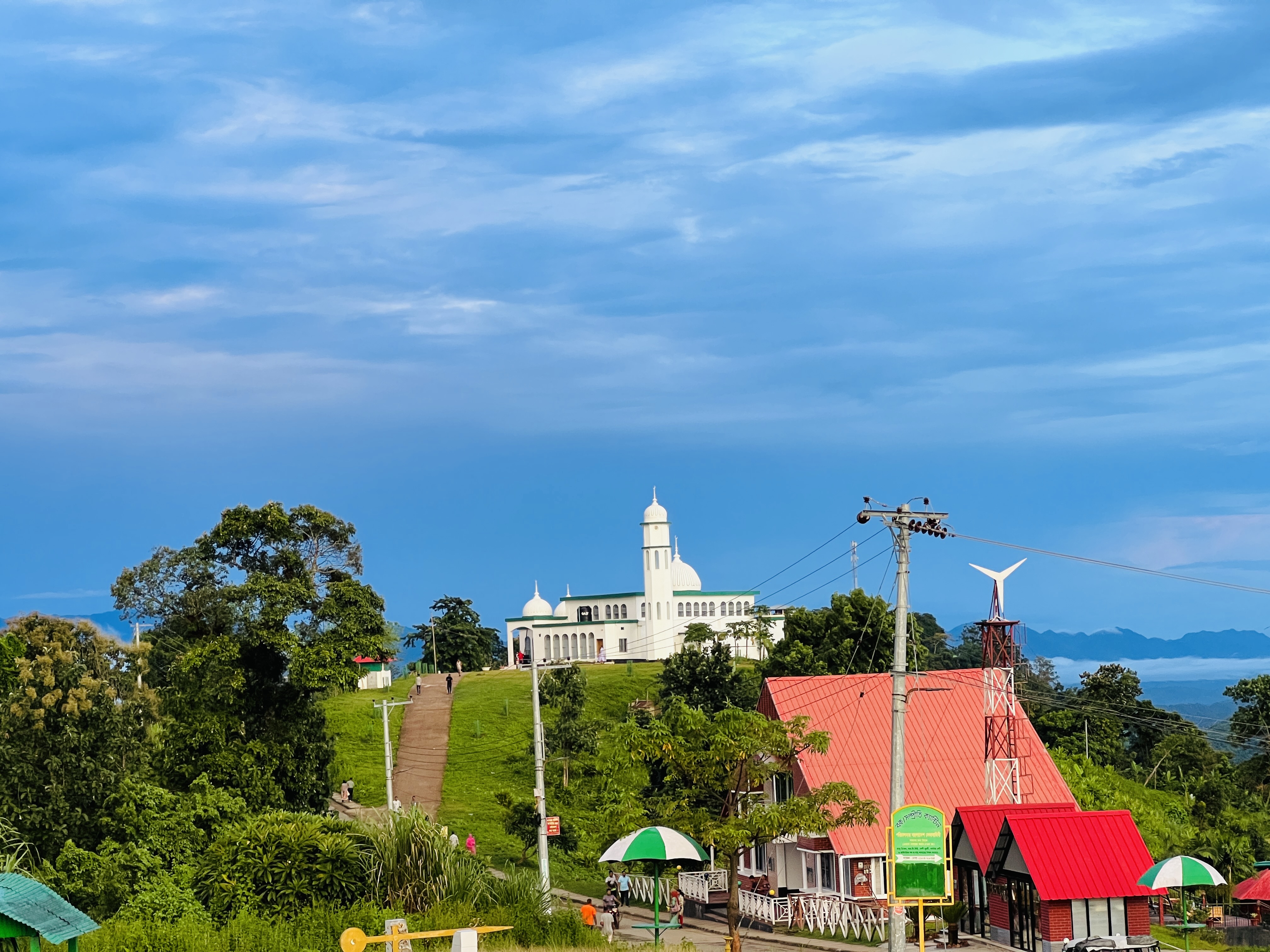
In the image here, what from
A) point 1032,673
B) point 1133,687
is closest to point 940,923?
point 1133,687

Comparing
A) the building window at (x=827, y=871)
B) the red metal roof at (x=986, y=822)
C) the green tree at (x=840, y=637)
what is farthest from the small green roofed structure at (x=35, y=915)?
the green tree at (x=840, y=637)

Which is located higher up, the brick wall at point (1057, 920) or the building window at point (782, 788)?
the building window at point (782, 788)

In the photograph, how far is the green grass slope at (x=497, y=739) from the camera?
5816 cm

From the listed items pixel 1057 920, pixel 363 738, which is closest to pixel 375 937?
pixel 1057 920

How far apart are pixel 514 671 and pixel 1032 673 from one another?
39897mm

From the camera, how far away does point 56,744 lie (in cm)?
4066

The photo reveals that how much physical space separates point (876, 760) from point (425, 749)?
111ft

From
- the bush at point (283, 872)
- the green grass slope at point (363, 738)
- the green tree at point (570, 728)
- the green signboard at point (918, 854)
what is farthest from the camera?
the green grass slope at point (363, 738)

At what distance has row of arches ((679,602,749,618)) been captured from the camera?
110375 mm

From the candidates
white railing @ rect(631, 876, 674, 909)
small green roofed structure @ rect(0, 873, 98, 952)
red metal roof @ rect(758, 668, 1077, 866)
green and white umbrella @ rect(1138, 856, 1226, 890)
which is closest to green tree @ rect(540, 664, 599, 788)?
red metal roof @ rect(758, 668, 1077, 866)

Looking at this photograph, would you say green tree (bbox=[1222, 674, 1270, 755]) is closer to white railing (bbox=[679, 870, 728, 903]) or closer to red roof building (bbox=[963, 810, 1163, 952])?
white railing (bbox=[679, 870, 728, 903])

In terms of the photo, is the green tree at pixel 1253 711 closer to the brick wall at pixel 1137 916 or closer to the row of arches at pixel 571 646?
the brick wall at pixel 1137 916

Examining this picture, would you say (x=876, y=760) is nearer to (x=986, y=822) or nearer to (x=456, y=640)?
(x=986, y=822)

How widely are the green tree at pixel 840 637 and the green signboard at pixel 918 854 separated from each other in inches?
1510
